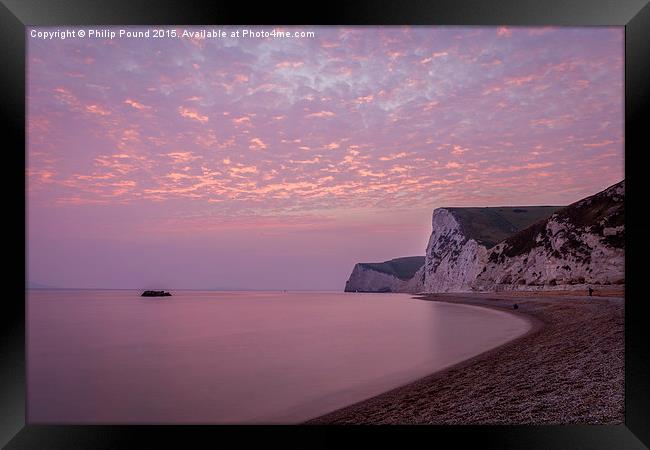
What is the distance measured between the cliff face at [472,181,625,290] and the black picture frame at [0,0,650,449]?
130ft

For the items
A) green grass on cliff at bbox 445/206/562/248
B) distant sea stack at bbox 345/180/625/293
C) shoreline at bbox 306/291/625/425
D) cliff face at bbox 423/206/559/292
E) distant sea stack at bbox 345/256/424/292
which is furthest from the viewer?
distant sea stack at bbox 345/256/424/292

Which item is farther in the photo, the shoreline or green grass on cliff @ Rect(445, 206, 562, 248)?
green grass on cliff @ Rect(445, 206, 562, 248)

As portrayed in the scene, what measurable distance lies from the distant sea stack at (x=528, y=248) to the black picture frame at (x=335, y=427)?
11.7 meters

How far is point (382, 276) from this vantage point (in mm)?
145000

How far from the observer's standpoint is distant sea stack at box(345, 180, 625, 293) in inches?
1677

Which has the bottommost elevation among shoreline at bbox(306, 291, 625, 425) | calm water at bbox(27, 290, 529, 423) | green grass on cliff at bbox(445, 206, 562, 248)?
calm water at bbox(27, 290, 529, 423)

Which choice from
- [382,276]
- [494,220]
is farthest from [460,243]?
[382,276]

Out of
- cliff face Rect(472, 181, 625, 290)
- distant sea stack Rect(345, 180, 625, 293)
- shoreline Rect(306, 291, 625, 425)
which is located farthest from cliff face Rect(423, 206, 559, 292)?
shoreline Rect(306, 291, 625, 425)

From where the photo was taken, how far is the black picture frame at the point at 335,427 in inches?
213

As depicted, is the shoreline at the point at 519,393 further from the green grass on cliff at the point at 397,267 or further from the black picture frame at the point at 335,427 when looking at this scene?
the green grass on cliff at the point at 397,267

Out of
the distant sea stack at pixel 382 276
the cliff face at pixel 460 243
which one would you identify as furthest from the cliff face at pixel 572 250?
the distant sea stack at pixel 382 276

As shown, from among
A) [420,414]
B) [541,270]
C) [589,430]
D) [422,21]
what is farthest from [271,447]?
[541,270]

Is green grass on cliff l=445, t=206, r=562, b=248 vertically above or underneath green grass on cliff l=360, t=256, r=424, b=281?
above

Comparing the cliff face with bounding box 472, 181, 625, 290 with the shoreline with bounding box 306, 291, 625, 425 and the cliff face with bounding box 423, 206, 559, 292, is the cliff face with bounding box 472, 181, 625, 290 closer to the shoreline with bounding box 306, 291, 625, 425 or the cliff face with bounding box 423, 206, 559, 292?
the cliff face with bounding box 423, 206, 559, 292
